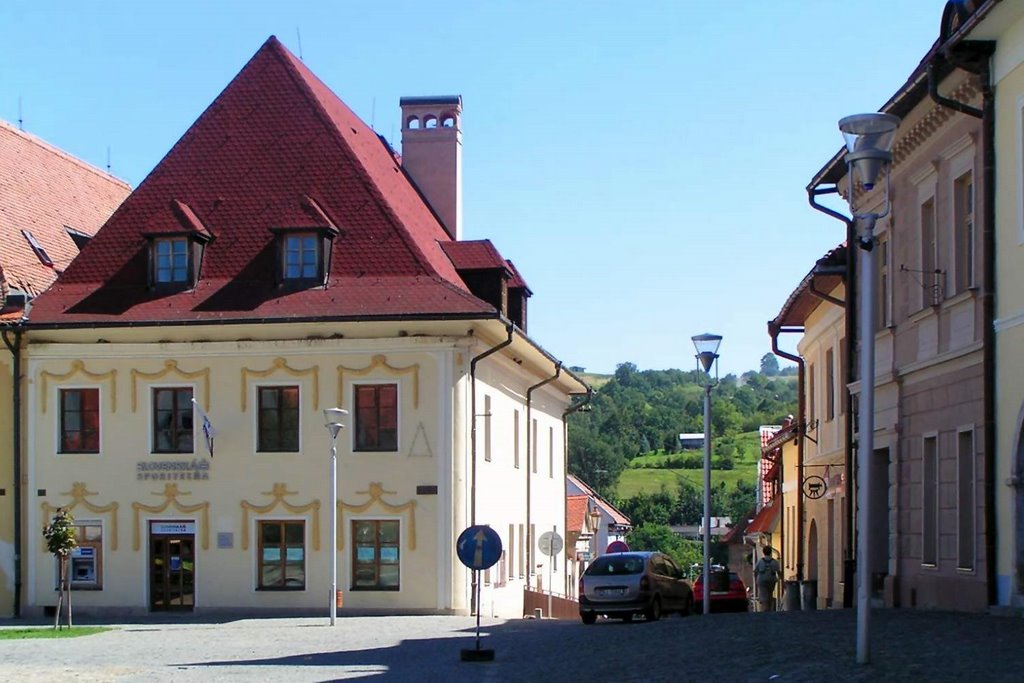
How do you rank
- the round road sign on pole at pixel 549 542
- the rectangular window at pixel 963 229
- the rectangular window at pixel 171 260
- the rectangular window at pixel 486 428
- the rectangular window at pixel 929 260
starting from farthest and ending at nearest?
the round road sign on pole at pixel 549 542 → the rectangular window at pixel 486 428 → the rectangular window at pixel 171 260 → the rectangular window at pixel 929 260 → the rectangular window at pixel 963 229

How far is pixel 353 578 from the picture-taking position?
35.1 meters

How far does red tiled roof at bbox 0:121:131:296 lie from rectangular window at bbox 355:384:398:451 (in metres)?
9.49

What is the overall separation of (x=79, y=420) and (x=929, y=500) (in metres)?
20.6

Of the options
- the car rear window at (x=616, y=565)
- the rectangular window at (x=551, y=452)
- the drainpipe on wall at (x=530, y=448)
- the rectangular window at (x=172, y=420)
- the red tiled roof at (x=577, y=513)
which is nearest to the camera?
the car rear window at (x=616, y=565)

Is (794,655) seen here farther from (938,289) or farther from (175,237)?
(175,237)

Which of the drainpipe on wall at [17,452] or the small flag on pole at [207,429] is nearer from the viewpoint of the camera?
the small flag on pole at [207,429]

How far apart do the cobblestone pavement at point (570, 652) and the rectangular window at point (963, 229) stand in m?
5.02

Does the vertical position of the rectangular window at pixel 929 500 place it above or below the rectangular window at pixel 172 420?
below

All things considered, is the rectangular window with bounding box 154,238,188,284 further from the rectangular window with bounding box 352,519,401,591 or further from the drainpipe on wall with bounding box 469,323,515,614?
the rectangular window with bounding box 352,519,401,591

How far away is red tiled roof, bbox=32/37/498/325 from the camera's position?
35.5m

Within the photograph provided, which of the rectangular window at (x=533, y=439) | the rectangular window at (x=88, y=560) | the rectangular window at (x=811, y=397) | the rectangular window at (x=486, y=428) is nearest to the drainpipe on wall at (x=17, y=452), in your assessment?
the rectangular window at (x=88, y=560)

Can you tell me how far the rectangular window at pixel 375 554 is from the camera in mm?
35000

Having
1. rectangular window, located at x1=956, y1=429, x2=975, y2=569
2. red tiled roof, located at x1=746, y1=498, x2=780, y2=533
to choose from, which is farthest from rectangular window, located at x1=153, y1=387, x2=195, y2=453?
red tiled roof, located at x1=746, y1=498, x2=780, y2=533

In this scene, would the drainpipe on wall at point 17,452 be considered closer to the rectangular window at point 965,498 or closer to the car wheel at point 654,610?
the car wheel at point 654,610
